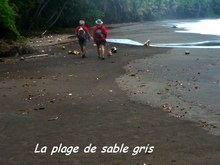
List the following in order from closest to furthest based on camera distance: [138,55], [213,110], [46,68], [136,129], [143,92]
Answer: [136,129] < [213,110] < [143,92] < [46,68] < [138,55]

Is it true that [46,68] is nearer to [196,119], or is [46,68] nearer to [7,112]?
[7,112]

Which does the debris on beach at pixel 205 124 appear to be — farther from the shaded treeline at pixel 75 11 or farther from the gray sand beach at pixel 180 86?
the shaded treeline at pixel 75 11

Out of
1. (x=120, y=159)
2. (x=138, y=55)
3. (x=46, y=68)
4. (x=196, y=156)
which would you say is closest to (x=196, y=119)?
(x=196, y=156)

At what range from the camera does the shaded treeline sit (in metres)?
27.2

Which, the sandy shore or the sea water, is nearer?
the sandy shore

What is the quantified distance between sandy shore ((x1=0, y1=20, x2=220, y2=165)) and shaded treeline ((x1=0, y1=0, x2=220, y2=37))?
1248 cm

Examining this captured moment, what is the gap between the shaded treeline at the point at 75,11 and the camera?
1072 inches

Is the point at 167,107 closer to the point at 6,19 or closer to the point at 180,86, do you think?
the point at 180,86

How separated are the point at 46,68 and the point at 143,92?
670cm

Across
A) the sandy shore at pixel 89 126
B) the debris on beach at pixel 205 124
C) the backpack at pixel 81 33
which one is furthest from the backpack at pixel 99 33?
the debris on beach at pixel 205 124

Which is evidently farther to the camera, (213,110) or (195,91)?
(195,91)

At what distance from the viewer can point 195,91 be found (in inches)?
478

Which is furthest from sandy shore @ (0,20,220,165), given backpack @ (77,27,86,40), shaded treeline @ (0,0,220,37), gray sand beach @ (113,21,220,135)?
shaded treeline @ (0,0,220,37)

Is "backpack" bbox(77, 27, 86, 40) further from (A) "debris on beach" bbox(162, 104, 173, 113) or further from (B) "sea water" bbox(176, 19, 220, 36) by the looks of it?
(B) "sea water" bbox(176, 19, 220, 36)
